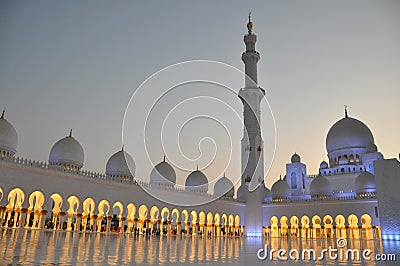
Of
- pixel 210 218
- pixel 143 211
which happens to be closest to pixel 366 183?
pixel 210 218

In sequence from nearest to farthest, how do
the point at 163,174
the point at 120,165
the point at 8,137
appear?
the point at 8,137
the point at 120,165
the point at 163,174

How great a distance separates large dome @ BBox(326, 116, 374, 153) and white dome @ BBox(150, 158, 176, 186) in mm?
10487

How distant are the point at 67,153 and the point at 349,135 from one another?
1631 centimetres

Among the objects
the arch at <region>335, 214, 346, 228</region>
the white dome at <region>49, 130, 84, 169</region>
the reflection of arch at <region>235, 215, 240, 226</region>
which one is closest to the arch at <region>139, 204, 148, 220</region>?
the white dome at <region>49, 130, 84, 169</region>

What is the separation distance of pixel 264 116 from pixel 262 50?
14.7 feet

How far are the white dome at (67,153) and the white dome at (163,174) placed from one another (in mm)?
4599

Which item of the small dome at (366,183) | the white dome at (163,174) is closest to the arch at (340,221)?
the small dome at (366,183)

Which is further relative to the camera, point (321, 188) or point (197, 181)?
point (197, 181)

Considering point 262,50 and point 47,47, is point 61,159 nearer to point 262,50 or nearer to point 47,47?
point 47,47

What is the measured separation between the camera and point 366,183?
1678cm

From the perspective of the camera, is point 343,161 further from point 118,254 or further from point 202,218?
point 118,254

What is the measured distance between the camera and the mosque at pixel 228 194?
39.7 ft

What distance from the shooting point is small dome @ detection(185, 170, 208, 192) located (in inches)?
789

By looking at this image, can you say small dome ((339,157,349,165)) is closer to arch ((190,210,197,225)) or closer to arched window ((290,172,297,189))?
arched window ((290,172,297,189))
